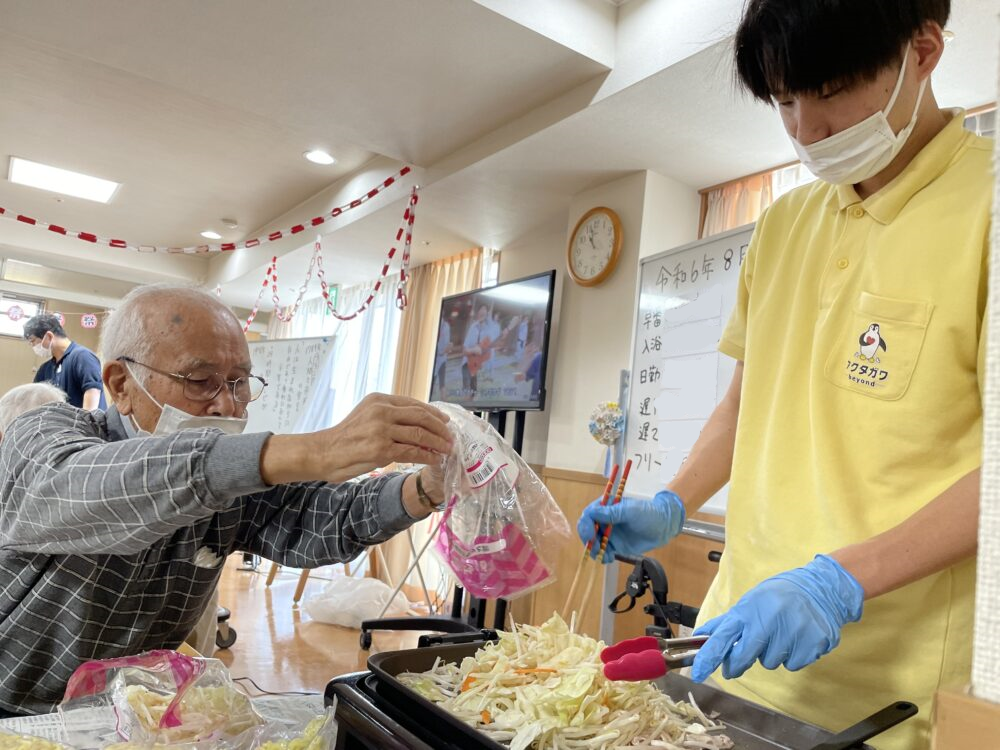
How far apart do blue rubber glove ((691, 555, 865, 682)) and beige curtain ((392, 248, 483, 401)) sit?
4.83m

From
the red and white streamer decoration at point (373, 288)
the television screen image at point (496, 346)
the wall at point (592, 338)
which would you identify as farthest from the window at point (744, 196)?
the red and white streamer decoration at point (373, 288)

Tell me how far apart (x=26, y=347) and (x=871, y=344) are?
11.4 m

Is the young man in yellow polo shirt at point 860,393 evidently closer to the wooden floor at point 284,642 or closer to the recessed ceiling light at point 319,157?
the wooden floor at point 284,642

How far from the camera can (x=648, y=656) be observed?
2.43 feet

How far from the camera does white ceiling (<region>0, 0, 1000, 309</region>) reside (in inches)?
112

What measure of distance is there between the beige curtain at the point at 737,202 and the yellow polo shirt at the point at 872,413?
2684mm

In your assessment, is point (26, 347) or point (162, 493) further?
point (26, 347)

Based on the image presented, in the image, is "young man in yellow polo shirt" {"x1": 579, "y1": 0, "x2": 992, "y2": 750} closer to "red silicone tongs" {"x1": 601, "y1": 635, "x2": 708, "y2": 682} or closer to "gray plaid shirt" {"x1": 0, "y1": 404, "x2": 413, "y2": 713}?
"red silicone tongs" {"x1": 601, "y1": 635, "x2": 708, "y2": 682}

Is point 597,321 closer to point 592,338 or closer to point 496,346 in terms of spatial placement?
point 592,338

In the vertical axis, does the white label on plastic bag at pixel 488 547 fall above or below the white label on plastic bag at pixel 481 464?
below

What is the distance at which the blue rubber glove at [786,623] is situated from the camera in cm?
76

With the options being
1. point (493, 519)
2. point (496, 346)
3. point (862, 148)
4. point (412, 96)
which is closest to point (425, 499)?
point (493, 519)

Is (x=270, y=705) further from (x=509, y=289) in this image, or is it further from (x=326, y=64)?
(x=509, y=289)

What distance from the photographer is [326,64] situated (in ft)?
10.6
